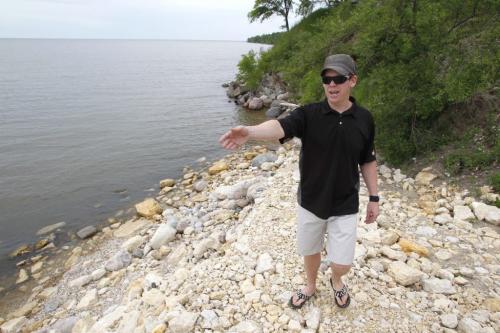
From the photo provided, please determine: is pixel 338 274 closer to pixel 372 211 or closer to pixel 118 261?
pixel 372 211

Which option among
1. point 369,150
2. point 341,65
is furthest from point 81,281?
point 341,65

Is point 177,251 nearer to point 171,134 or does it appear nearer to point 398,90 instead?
point 398,90

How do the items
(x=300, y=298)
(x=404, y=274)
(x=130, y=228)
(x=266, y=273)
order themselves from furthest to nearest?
(x=130, y=228)
(x=266, y=273)
(x=404, y=274)
(x=300, y=298)

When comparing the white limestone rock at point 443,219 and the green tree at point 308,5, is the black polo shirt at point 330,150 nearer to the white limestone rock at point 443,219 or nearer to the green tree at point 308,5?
the white limestone rock at point 443,219

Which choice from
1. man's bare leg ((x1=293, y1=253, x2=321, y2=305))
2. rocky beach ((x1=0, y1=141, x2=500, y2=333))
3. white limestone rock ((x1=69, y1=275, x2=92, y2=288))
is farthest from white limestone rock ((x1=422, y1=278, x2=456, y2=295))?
white limestone rock ((x1=69, y1=275, x2=92, y2=288))

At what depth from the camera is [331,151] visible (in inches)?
121

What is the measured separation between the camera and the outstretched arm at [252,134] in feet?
9.48

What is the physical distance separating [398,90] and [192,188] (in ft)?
24.6

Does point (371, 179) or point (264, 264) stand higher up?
point (371, 179)

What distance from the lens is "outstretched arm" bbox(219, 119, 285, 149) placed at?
289 centimetres

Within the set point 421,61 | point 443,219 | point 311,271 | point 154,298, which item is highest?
point 421,61

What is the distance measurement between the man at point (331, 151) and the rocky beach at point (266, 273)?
1225 millimetres

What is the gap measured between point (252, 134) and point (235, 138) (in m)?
0.16

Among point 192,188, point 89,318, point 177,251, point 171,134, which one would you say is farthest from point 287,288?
point 171,134
